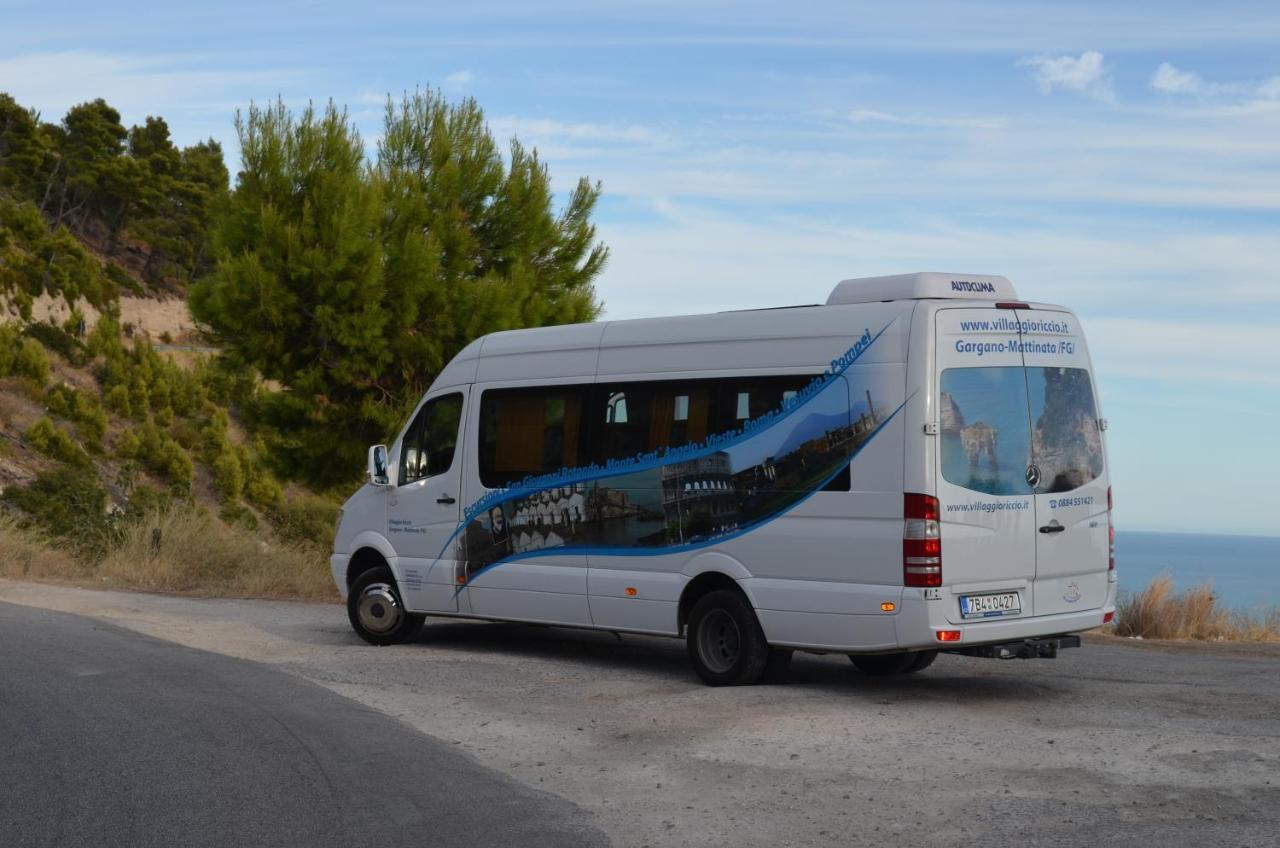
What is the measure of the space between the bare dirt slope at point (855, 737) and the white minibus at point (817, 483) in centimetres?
54

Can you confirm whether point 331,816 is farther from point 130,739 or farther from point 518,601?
point 518,601

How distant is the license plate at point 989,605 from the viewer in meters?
9.04

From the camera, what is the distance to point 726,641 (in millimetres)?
10203

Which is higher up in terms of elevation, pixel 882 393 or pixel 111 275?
pixel 111 275

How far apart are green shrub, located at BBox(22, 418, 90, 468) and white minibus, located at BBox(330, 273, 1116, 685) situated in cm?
3352

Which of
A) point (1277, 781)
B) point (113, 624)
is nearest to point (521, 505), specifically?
point (113, 624)

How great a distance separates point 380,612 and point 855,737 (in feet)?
19.4

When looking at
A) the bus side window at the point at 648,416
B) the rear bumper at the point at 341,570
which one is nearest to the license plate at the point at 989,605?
the bus side window at the point at 648,416

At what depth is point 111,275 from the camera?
202 ft

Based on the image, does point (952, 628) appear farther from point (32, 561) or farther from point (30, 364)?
point (30, 364)

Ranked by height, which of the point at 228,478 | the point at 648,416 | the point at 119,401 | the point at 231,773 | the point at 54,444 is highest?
the point at 119,401

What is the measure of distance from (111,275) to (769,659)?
189 feet

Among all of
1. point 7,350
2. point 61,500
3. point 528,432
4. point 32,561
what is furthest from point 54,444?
point 528,432

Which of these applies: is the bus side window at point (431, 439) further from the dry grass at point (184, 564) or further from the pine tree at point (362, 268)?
the pine tree at point (362, 268)
